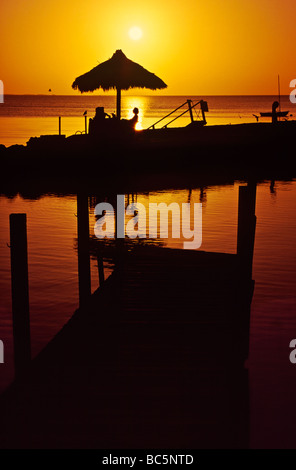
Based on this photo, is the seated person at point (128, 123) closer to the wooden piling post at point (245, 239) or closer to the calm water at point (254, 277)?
the calm water at point (254, 277)

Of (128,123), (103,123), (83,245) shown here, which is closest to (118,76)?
(128,123)

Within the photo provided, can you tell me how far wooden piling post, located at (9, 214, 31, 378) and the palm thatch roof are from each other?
1896 centimetres

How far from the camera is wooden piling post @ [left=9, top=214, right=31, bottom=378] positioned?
5473 mm

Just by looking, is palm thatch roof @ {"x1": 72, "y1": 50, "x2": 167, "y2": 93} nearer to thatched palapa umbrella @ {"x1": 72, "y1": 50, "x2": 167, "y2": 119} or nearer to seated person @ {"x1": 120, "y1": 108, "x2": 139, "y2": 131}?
thatched palapa umbrella @ {"x1": 72, "y1": 50, "x2": 167, "y2": 119}

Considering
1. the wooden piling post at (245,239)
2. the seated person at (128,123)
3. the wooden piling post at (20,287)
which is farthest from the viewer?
the seated person at (128,123)

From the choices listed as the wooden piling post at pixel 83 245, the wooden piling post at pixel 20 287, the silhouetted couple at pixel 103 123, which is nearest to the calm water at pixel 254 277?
the wooden piling post at pixel 83 245

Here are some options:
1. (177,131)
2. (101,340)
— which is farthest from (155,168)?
(101,340)

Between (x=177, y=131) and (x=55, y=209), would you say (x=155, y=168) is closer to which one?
(x=177, y=131)

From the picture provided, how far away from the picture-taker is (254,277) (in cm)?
1130

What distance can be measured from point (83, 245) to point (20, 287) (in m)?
2.01

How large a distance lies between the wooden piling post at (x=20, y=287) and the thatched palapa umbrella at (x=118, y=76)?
18955 mm

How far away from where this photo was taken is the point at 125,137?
2348 cm

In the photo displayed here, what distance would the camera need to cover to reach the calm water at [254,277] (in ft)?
21.2

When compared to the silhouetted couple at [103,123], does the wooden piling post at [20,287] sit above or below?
below
